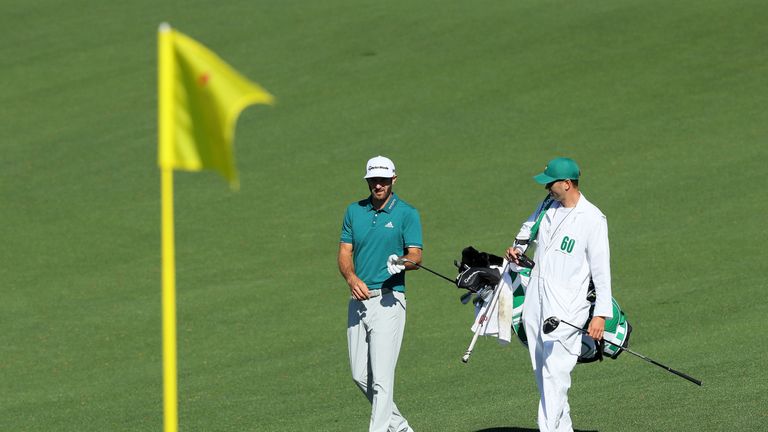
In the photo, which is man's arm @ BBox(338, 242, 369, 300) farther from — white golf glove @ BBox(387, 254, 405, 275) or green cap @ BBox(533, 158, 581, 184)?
green cap @ BBox(533, 158, 581, 184)

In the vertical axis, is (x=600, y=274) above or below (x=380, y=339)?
above

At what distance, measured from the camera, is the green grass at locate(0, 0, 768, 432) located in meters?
13.4

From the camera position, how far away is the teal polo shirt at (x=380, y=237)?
1024 centimetres

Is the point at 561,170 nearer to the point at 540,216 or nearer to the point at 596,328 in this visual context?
the point at 540,216

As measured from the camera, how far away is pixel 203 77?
631cm

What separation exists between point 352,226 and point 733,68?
18115mm

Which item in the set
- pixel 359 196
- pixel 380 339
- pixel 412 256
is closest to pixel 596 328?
pixel 412 256

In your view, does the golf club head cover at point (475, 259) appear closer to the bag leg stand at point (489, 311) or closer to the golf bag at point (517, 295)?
the golf bag at point (517, 295)

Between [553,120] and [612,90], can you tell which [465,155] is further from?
[612,90]

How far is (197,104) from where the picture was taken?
6398 millimetres

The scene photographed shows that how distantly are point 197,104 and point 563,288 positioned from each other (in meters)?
3.89

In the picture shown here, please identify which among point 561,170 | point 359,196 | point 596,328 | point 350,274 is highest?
point 561,170

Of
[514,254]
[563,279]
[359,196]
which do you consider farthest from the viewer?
[359,196]

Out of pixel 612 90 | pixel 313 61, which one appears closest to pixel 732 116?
pixel 612 90
